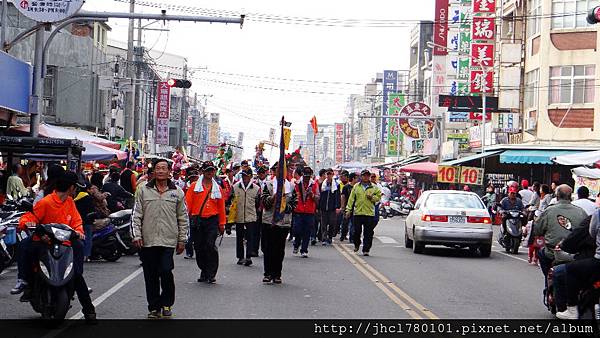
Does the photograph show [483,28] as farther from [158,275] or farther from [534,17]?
[158,275]

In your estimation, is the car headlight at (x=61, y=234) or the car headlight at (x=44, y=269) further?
the car headlight at (x=61, y=234)

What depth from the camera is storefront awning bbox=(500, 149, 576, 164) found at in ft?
115

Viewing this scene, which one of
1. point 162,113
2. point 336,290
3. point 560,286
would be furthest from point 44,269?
point 162,113

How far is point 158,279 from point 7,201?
7.43 metres

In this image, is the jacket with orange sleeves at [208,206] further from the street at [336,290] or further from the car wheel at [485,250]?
the car wheel at [485,250]

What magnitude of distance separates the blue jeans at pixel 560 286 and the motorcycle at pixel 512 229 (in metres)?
12.9

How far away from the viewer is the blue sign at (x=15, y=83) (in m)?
21.3

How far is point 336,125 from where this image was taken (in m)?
162

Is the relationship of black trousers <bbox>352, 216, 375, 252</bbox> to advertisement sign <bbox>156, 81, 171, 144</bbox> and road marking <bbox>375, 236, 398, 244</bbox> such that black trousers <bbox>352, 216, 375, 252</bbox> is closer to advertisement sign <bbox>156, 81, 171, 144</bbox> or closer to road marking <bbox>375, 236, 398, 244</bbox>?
road marking <bbox>375, 236, 398, 244</bbox>

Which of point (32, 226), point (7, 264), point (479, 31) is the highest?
point (479, 31)

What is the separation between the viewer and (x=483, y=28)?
45844mm

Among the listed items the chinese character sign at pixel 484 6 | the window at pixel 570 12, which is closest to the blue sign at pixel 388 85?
the chinese character sign at pixel 484 6

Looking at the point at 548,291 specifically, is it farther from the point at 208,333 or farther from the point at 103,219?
the point at 103,219

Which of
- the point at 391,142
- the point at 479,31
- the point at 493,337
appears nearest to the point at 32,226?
the point at 493,337
